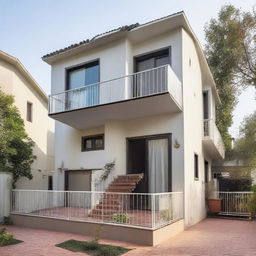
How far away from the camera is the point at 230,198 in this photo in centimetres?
1511

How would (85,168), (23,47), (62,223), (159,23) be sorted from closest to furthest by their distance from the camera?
(23,47), (62,223), (159,23), (85,168)

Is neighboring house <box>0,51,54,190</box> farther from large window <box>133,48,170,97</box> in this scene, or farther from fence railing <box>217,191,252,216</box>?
fence railing <box>217,191,252,216</box>

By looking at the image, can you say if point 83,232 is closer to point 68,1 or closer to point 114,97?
point 114,97

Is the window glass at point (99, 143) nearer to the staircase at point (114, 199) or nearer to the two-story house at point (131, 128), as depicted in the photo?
the two-story house at point (131, 128)

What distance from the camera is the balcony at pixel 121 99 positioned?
37.5 feet

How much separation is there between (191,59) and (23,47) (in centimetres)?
747

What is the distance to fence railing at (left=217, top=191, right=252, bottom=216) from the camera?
47.3ft

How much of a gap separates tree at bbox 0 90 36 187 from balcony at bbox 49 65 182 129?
2075 mm

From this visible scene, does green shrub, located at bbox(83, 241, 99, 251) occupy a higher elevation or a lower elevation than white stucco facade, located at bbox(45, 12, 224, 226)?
lower

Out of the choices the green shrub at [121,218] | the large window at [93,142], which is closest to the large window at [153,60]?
the large window at [93,142]

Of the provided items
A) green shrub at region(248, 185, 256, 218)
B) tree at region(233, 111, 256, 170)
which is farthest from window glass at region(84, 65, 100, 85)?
tree at region(233, 111, 256, 170)

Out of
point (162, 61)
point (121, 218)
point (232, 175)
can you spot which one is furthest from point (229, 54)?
point (121, 218)

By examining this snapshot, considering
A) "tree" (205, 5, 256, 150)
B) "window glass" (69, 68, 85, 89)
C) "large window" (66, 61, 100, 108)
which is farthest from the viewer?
"tree" (205, 5, 256, 150)

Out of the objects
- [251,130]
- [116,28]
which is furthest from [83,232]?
[251,130]
